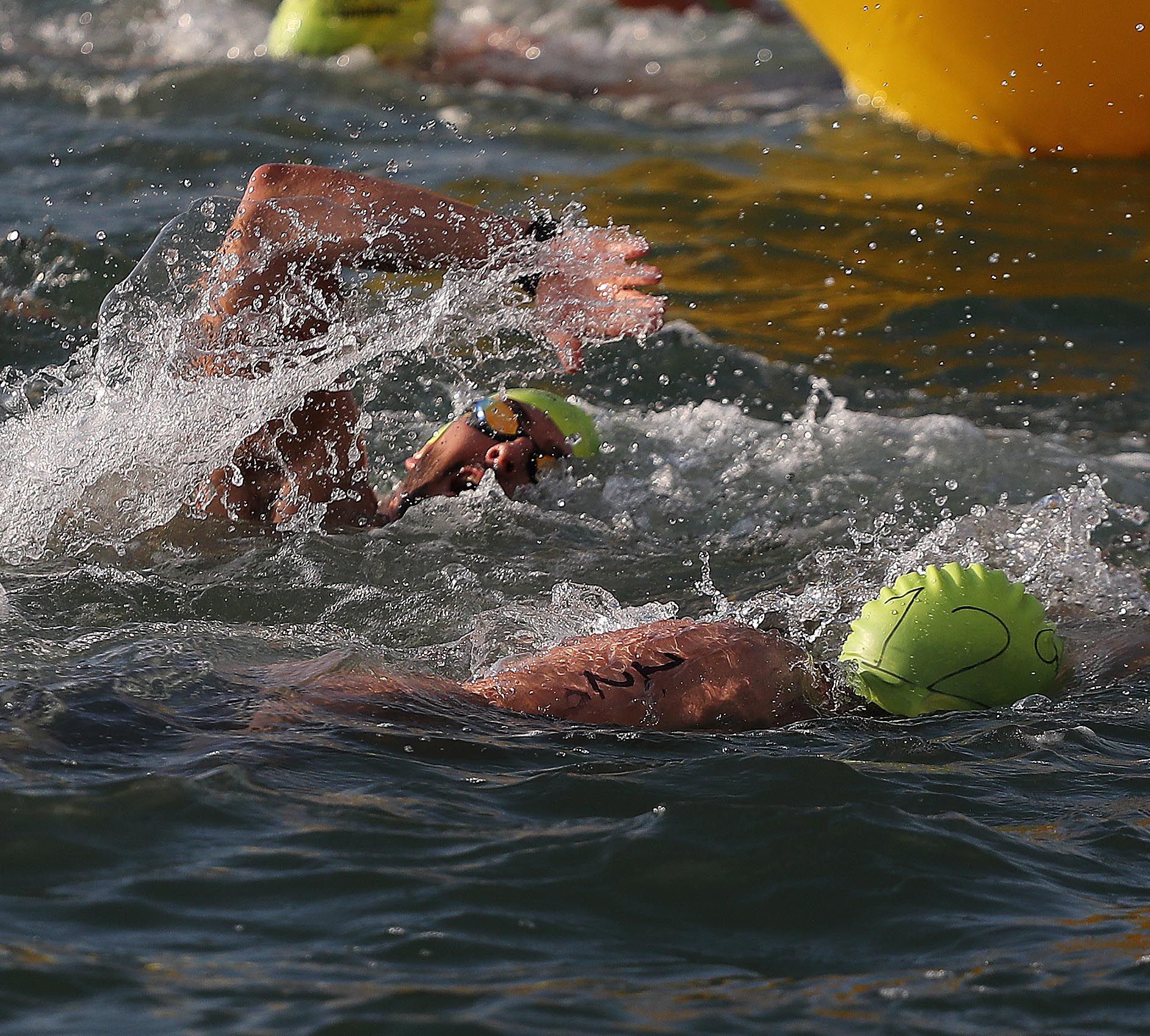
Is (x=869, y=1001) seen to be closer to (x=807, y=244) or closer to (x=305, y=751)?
(x=305, y=751)

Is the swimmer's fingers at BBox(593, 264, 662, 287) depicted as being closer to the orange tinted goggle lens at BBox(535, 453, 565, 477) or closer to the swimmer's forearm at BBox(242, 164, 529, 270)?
the swimmer's forearm at BBox(242, 164, 529, 270)

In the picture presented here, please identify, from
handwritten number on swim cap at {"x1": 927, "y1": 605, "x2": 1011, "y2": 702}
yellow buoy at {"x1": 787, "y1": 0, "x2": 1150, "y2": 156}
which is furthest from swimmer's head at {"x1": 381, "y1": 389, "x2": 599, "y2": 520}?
yellow buoy at {"x1": 787, "y1": 0, "x2": 1150, "y2": 156}

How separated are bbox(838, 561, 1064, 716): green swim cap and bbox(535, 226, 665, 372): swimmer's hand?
102cm

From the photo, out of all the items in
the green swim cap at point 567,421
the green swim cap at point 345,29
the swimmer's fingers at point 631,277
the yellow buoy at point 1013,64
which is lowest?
the green swim cap at point 567,421

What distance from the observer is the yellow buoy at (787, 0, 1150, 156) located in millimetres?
8008

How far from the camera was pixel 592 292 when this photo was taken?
14.2ft

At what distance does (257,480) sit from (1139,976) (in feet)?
10.3

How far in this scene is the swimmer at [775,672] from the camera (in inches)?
147

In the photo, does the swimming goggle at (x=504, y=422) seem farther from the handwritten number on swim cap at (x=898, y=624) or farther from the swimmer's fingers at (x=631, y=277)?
the handwritten number on swim cap at (x=898, y=624)

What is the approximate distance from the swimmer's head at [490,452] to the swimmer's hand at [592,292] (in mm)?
800

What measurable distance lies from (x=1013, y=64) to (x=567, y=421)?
4.38 metres

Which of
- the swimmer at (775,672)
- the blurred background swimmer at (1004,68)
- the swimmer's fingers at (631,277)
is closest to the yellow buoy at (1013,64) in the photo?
the blurred background swimmer at (1004,68)

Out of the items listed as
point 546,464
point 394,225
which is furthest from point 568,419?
point 394,225

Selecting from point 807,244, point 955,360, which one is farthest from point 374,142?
point 955,360
